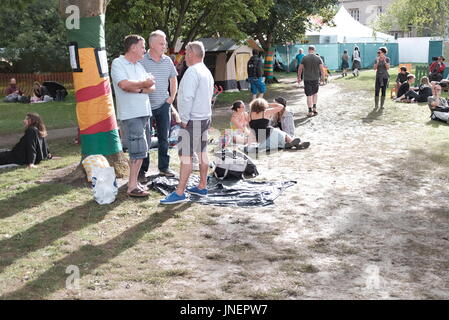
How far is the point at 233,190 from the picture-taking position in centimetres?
697

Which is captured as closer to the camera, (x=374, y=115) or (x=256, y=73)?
(x=374, y=115)

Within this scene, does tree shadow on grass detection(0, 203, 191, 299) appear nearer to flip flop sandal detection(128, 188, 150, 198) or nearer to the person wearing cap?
flip flop sandal detection(128, 188, 150, 198)

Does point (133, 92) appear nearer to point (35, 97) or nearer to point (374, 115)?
point (374, 115)

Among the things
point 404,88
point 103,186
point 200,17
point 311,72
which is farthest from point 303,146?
point 200,17

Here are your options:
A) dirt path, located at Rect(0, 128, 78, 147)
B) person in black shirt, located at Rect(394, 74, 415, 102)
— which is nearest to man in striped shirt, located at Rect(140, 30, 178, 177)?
dirt path, located at Rect(0, 128, 78, 147)

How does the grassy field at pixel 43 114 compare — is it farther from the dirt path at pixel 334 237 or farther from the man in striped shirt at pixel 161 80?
the dirt path at pixel 334 237

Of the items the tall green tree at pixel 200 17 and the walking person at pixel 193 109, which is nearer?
the walking person at pixel 193 109

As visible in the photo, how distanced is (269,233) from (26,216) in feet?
9.36

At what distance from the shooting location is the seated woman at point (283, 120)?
10.4 m

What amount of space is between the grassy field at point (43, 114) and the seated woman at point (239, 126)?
20.1 ft

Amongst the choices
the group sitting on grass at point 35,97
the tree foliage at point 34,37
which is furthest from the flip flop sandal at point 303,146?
the tree foliage at point 34,37

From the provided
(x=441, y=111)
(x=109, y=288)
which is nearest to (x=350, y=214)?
(x=109, y=288)

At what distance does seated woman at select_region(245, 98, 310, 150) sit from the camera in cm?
966

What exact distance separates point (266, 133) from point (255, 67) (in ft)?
27.1
